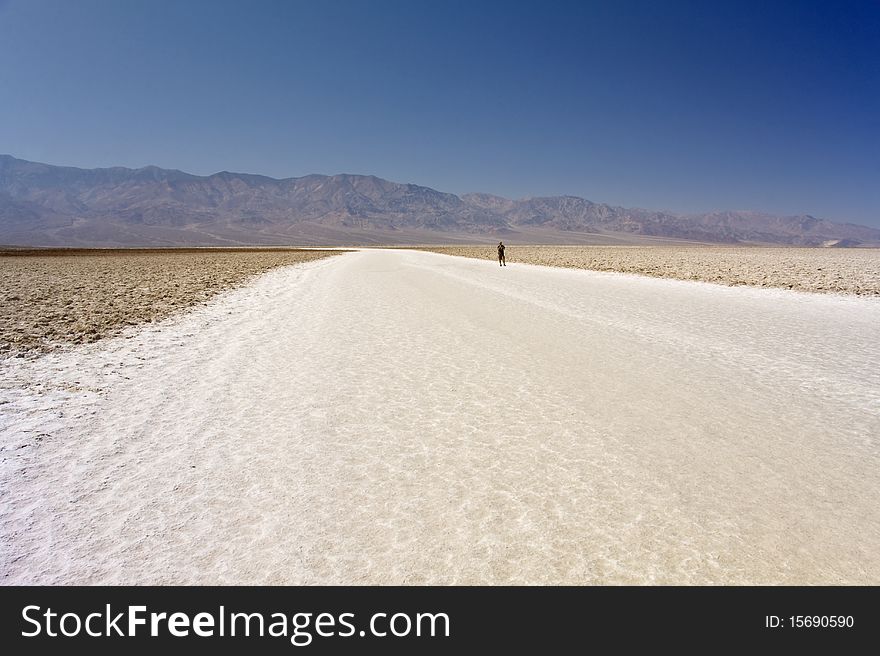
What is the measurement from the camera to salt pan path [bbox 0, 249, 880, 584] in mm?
2699

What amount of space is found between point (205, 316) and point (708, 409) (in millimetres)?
11232

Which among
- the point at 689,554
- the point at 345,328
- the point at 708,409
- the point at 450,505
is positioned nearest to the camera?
the point at 689,554

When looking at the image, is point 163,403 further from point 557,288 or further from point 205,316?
point 557,288

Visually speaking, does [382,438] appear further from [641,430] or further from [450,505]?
[641,430]

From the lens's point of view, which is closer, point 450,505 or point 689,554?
point 689,554

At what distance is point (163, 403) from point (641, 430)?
16.8 feet

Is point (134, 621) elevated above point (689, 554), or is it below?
below

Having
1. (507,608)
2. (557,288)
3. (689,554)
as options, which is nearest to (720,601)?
(689,554)

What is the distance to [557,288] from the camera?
63.9 feet

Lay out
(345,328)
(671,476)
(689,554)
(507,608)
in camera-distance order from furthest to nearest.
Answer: (345,328) → (671,476) → (689,554) → (507,608)

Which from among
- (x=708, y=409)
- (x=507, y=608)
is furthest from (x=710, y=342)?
(x=507, y=608)

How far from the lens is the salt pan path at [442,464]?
2699mm

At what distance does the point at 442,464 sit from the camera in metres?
3.91

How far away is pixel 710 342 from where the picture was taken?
8.84m
